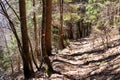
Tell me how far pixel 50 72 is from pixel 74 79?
66.1 inches

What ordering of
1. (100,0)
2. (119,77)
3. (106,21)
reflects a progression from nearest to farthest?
(119,77), (106,21), (100,0)

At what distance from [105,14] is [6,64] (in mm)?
22528

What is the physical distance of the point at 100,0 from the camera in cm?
2609

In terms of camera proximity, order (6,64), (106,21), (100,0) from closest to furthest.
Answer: (106,21), (100,0), (6,64)

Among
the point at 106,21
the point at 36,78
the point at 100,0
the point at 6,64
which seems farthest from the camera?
the point at 6,64

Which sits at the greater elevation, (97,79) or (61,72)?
(97,79)

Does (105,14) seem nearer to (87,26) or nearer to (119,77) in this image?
(119,77)

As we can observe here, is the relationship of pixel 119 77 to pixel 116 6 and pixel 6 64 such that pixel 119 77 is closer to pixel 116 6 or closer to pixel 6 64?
pixel 116 6

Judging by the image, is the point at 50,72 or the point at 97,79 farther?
the point at 50,72

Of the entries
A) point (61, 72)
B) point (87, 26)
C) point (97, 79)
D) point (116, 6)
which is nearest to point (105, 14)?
point (116, 6)

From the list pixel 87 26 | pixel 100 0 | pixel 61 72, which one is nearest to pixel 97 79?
pixel 61 72

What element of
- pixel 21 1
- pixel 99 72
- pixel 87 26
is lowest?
pixel 87 26

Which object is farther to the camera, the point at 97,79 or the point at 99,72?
the point at 99,72

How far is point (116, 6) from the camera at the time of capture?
52.3 ft
